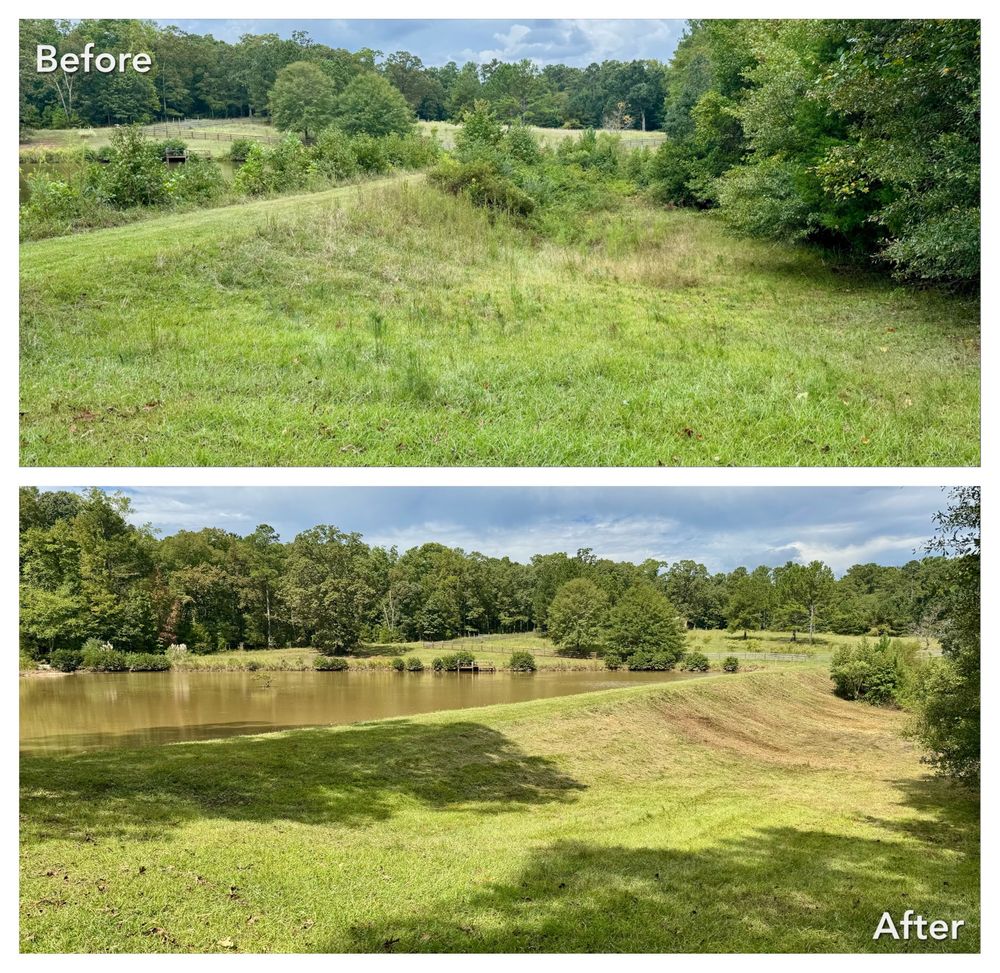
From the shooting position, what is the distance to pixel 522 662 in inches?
684

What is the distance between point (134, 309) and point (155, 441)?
3659mm

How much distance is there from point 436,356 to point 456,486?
104 inches

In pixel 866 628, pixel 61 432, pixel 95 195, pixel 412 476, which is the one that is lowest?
pixel 866 628

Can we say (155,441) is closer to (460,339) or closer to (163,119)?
(460,339)

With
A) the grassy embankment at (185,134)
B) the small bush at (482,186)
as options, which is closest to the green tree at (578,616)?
the small bush at (482,186)

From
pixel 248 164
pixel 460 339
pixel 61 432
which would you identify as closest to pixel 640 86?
pixel 248 164

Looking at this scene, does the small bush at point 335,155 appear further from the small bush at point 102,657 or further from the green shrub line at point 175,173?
the small bush at point 102,657

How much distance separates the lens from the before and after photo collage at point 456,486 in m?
6.55

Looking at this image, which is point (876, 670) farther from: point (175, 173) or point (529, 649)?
point (175, 173)

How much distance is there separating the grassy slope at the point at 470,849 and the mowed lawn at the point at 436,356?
137 inches

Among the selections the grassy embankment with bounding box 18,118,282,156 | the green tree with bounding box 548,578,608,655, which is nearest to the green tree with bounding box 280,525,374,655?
the green tree with bounding box 548,578,608,655

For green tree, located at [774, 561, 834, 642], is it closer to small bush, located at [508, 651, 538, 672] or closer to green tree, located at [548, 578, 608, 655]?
green tree, located at [548, 578, 608, 655]

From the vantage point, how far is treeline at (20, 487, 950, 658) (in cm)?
845

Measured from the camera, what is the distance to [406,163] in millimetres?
17000
